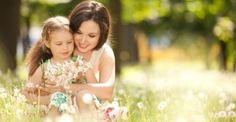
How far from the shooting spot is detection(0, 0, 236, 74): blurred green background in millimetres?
18578

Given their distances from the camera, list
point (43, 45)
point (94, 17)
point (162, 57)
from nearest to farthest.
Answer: point (94, 17) < point (43, 45) < point (162, 57)

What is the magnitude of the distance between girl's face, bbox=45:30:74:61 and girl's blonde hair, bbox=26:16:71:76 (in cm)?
5

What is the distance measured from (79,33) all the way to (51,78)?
1.63ft

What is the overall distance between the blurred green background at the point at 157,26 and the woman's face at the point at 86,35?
5720 mm

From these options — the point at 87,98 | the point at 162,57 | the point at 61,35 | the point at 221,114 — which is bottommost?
the point at 162,57

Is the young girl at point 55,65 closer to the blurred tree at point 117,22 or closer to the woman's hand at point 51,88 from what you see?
the woman's hand at point 51,88

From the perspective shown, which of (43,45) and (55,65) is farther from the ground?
(43,45)

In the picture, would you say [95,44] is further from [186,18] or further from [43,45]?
[186,18]

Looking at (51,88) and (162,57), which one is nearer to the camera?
(51,88)

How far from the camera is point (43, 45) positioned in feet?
21.8

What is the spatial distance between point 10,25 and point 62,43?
12.5m

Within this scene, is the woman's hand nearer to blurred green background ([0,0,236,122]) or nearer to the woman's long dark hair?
blurred green background ([0,0,236,122])

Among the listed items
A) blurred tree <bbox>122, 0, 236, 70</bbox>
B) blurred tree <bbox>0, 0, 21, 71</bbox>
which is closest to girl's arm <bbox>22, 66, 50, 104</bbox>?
blurred tree <bbox>0, 0, 21, 71</bbox>

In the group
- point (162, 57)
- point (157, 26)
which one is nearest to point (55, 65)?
point (157, 26)
